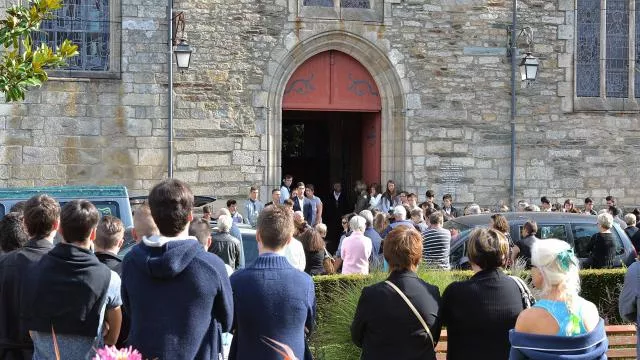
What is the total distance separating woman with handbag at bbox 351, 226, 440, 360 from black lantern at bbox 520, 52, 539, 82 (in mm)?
11278

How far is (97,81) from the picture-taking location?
14.6m

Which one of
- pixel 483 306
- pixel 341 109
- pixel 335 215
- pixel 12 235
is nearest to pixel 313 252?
pixel 12 235

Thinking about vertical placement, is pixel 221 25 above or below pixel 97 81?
above

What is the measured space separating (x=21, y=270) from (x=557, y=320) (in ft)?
8.97

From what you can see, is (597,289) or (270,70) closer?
(597,289)

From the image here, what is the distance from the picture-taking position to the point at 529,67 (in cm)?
1551

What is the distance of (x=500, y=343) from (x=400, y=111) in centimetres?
1138

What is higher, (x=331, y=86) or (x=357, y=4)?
(x=357, y=4)

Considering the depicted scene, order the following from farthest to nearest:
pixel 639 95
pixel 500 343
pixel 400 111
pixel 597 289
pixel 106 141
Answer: pixel 639 95 < pixel 400 111 < pixel 106 141 < pixel 597 289 < pixel 500 343

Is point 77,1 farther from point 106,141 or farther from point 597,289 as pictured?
point 597,289

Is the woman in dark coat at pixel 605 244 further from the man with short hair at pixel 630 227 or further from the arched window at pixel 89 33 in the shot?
the arched window at pixel 89 33

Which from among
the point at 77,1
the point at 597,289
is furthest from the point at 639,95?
the point at 77,1

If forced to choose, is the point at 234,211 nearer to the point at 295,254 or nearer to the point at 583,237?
the point at 583,237

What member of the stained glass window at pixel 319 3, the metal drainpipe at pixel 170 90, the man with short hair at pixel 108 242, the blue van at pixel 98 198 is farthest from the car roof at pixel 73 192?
the stained glass window at pixel 319 3
